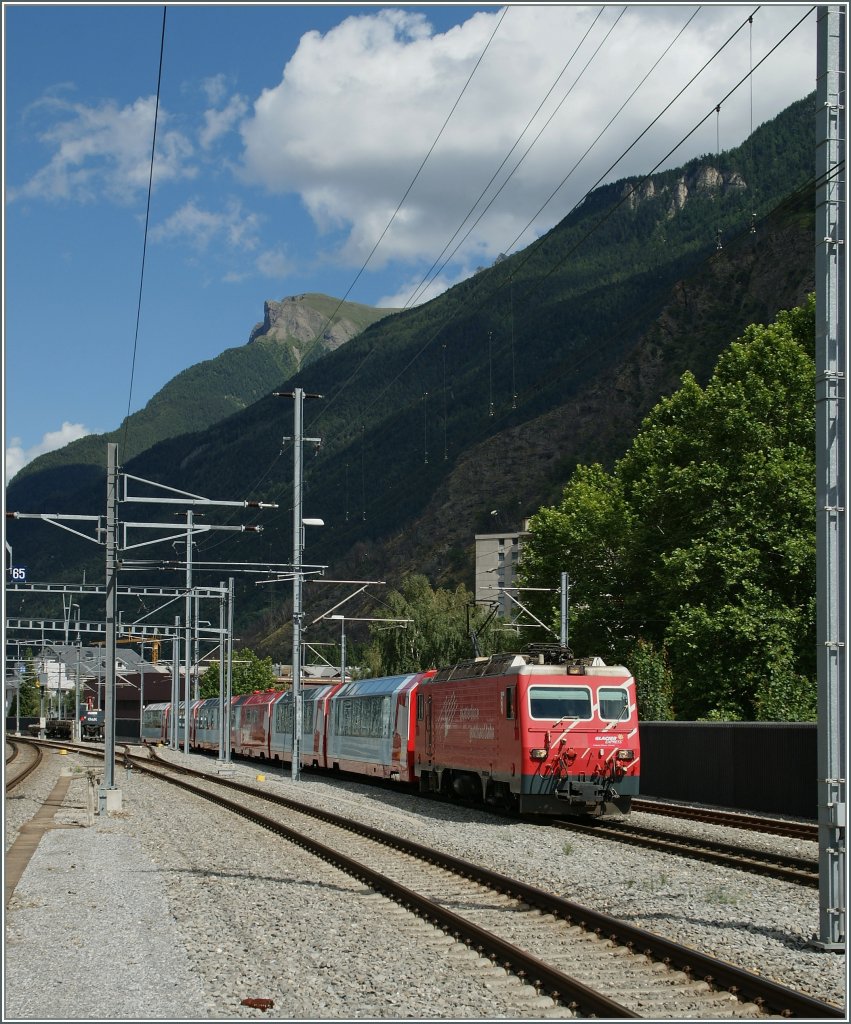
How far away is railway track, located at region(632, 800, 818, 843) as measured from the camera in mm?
22875

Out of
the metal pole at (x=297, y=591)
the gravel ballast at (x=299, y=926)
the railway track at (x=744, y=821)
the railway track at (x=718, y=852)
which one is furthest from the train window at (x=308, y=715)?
the railway track at (x=718, y=852)

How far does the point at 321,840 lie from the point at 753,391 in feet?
91.9

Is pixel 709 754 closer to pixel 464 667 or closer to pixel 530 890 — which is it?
pixel 464 667

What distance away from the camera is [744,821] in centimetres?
2520

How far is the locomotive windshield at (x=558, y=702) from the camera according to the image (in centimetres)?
2430

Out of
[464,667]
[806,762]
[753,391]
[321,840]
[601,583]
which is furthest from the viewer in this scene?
[601,583]

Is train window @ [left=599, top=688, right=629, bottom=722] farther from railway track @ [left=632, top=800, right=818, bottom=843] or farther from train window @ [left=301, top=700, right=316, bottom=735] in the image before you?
train window @ [left=301, top=700, right=316, bottom=735]

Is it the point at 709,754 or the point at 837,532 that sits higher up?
the point at 837,532

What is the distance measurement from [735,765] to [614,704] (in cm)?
654

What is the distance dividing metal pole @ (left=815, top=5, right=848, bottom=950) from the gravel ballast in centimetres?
88

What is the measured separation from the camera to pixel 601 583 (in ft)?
182

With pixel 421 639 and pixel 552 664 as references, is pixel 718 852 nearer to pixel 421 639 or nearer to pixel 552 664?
pixel 552 664

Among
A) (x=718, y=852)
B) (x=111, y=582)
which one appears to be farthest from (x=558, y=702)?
(x=111, y=582)

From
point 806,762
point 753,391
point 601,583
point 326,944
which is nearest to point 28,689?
point 601,583
